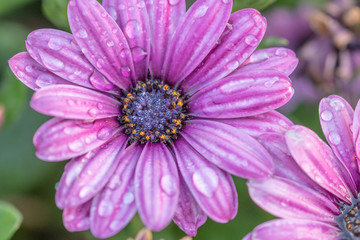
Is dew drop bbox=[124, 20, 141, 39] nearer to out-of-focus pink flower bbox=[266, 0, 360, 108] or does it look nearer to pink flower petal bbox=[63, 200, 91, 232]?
pink flower petal bbox=[63, 200, 91, 232]

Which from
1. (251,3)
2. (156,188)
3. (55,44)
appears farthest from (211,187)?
(251,3)

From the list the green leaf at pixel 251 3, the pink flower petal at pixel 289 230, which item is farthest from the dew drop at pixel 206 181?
the green leaf at pixel 251 3

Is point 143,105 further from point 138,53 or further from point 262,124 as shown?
point 262,124

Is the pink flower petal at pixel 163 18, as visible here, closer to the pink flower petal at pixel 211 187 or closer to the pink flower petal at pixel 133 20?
the pink flower petal at pixel 133 20

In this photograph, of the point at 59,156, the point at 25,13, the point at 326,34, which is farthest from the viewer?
the point at 25,13

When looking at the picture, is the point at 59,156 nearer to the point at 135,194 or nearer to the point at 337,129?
the point at 135,194

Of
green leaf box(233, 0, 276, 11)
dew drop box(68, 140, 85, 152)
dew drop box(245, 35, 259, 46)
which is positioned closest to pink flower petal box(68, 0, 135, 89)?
dew drop box(68, 140, 85, 152)

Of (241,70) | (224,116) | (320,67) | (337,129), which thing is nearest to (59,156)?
(224,116)
